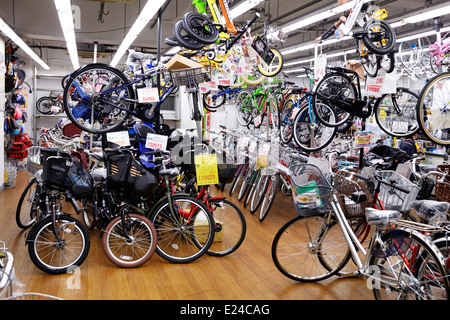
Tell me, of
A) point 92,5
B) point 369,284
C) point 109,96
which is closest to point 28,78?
point 92,5

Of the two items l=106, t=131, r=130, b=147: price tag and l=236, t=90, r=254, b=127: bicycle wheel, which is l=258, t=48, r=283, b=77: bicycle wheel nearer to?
l=236, t=90, r=254, b=127: bicycle wheel

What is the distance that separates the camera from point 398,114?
421cm

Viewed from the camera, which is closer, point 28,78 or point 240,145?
point 240,145

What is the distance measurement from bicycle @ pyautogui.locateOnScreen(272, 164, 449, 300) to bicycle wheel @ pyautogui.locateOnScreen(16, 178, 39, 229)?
3.21m

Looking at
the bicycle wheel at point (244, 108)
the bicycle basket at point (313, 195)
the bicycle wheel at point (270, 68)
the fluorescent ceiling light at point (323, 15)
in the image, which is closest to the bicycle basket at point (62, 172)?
the bicycle basket at point (313, 195)

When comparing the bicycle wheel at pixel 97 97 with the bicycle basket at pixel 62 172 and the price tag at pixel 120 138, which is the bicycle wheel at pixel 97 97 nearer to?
the price tag at pixel 120 138

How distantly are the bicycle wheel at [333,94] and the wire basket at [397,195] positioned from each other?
1.32 m

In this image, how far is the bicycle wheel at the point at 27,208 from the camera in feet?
14.8

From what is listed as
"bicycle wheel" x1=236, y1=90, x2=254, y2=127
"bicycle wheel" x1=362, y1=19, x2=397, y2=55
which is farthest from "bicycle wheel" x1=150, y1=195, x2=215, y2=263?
"bicycle wheel" x1=236, y1=90, x2=254, y2=127

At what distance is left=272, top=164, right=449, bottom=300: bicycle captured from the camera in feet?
7.35

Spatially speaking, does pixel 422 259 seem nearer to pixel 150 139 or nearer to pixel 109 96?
pixel 150 139

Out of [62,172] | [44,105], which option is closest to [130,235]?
[62,172]
